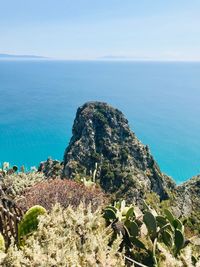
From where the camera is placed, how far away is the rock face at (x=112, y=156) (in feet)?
134

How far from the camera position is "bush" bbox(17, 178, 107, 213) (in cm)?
592

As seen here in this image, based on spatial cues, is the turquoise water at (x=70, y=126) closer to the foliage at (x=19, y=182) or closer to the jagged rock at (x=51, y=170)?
the jagged rock at (x=51, y=170)

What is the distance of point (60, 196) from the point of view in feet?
20.7

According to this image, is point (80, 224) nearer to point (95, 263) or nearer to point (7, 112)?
point (95, 263)

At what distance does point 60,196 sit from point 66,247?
3.01 meters

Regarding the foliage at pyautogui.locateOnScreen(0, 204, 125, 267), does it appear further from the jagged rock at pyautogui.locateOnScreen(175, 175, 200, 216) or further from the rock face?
the jagged rock at pyautogui.locateOnScreen(175, 175, 200, 216)

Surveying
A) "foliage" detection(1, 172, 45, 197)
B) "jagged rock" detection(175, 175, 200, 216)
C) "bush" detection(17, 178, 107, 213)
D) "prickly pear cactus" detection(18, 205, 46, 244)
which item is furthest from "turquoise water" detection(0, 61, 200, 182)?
"prickly pear cactus" detection(18, 205, 46, 244)

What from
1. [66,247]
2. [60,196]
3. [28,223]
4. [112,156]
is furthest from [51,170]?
[112,156]

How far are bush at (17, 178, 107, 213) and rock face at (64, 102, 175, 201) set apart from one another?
28677 millimetres

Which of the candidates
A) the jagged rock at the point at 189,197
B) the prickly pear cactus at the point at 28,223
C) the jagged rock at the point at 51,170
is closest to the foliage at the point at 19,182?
the jagged rock at the point at 51,170

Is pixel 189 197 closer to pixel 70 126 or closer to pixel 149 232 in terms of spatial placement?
pixel 149 232

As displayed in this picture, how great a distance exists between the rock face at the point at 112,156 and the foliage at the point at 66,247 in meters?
31.4

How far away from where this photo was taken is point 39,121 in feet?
468

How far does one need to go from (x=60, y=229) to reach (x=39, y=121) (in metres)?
141
